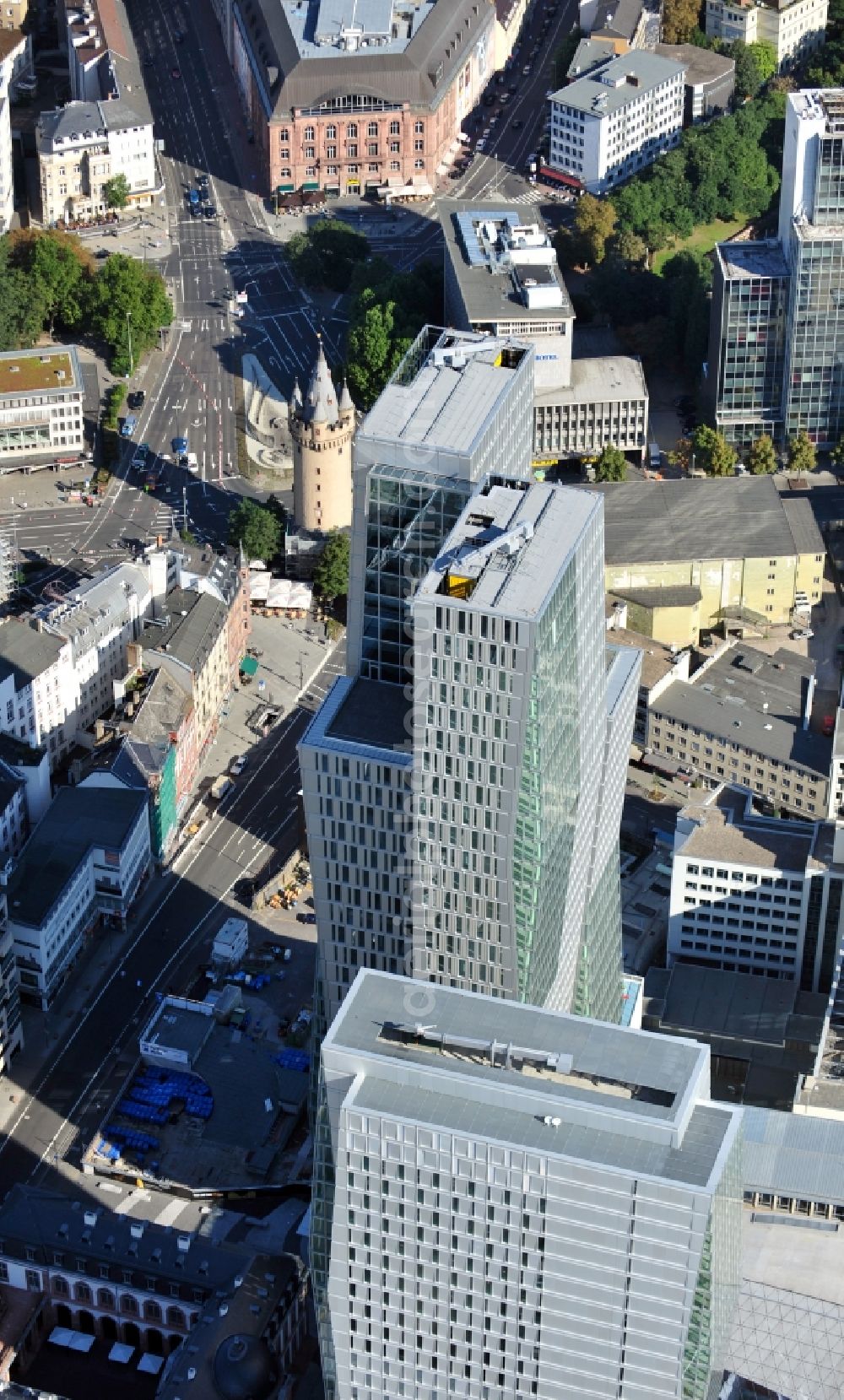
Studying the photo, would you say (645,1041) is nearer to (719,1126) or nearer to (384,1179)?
(719,1126)

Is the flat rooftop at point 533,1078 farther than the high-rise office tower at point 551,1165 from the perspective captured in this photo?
Yes

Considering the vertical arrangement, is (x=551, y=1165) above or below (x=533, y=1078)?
below

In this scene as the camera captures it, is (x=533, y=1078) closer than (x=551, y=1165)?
No

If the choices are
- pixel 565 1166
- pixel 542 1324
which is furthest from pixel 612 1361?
pixel 565 1166

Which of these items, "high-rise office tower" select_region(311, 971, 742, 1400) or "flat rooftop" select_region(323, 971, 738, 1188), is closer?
"high-rise office tower" select_region(311, 971, 742, 1400)
